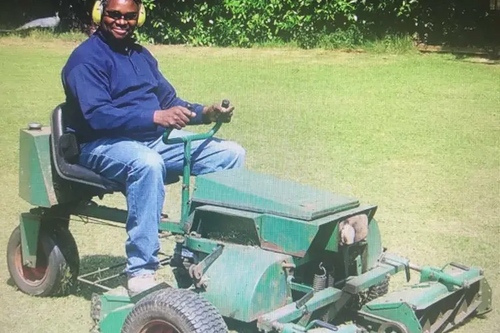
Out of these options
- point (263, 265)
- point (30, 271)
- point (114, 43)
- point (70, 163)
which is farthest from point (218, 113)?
point (30, 271)

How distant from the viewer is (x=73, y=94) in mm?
4383

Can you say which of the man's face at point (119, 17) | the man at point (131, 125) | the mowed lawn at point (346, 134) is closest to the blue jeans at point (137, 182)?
the man at point (131, 125)

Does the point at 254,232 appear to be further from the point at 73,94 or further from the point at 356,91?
the point at 356,91

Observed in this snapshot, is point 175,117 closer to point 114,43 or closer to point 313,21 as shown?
point 114,43

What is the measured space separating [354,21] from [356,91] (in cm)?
421

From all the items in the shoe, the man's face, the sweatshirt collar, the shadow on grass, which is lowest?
the shadow on grass

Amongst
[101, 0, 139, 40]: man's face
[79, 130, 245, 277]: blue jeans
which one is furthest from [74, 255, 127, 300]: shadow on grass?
[101, 0, 139, 40]: man's face

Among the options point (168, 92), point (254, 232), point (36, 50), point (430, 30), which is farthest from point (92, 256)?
point (430, 30)

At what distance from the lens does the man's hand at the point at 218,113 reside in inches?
176

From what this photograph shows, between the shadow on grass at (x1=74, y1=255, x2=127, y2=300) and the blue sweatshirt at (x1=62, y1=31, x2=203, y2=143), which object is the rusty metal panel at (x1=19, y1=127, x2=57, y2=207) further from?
the shadow on grass at (x1=74, y1=255, x2=127, y2=300)

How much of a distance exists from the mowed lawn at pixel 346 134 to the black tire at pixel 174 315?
2.95 feet

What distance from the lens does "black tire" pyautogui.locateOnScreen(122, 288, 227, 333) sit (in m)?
3.63

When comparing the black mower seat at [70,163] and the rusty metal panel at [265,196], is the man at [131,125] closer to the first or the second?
the black mower seat at [70,163]

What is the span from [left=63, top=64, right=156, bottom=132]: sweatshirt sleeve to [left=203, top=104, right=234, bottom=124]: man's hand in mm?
380
